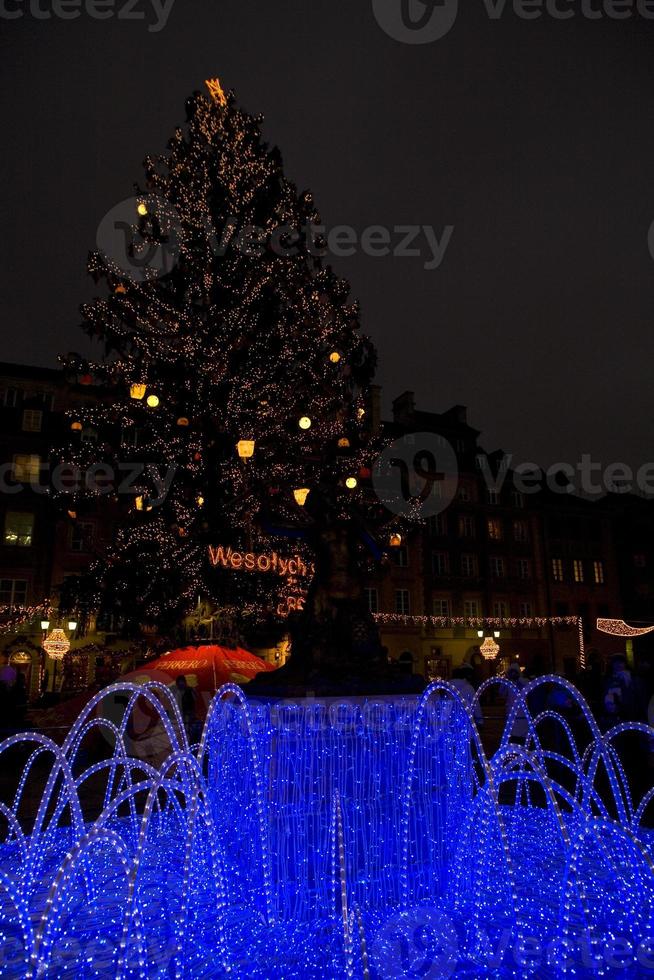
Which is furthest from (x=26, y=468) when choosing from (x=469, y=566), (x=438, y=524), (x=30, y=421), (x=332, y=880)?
(x=332, y=880)

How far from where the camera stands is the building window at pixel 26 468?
105ft

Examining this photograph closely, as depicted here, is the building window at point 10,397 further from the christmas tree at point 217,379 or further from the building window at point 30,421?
the christmas tree at point 217,379

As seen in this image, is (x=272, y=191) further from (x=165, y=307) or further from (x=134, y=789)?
(x=134, y=789)

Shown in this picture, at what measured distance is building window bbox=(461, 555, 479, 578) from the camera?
41588 mm

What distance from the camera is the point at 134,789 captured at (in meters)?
5.64

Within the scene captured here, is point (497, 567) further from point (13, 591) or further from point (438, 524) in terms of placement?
point (13, 591)

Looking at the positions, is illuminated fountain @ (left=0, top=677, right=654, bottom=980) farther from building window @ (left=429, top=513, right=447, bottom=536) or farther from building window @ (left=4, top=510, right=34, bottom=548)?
building window @ (left=429, top=513, right=447, bottom=536)

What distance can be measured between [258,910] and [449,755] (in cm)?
209

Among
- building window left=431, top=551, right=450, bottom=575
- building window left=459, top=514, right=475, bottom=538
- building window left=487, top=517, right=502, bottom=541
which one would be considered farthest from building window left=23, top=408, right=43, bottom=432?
building window left=487, top=517, right=502, bottom=541

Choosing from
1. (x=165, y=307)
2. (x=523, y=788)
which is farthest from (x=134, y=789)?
(x=165, y=307)

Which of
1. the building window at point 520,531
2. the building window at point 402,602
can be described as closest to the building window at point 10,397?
the building window at point 402,602

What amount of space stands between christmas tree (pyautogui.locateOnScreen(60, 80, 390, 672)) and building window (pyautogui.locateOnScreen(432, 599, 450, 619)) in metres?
21.2

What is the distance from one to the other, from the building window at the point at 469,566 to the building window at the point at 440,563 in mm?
1195

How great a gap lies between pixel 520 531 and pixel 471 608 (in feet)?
23.5
